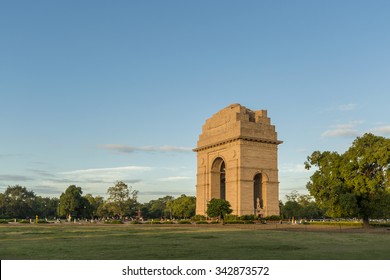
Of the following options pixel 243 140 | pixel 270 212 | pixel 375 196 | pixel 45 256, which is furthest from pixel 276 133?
pixel 45 256

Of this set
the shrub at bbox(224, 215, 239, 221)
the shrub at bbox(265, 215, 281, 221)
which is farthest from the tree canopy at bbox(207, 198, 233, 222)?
the shrub at bbox(265, 215, 281, 221)

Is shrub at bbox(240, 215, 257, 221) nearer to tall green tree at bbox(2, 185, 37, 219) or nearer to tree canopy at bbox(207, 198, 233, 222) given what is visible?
tree canopy at bbox(207, 198, 233, 222)

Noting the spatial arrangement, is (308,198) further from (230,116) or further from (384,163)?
(384,163)

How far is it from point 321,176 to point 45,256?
119ft

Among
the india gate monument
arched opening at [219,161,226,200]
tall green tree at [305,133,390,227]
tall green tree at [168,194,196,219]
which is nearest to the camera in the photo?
tall green tree at [305,133,390,227]

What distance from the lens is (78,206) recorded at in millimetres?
86562

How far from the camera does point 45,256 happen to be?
50.6 feet

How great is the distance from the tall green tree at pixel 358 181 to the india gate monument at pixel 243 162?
1751 cm

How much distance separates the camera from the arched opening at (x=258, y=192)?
64.4 metres

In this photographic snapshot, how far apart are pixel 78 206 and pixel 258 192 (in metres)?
40.2

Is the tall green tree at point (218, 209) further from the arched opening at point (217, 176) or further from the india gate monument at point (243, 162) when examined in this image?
the arched opening at point (217, 176)

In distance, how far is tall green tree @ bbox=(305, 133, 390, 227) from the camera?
41.9 meters

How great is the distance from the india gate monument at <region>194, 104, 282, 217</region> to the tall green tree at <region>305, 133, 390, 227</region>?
57.4 ft
